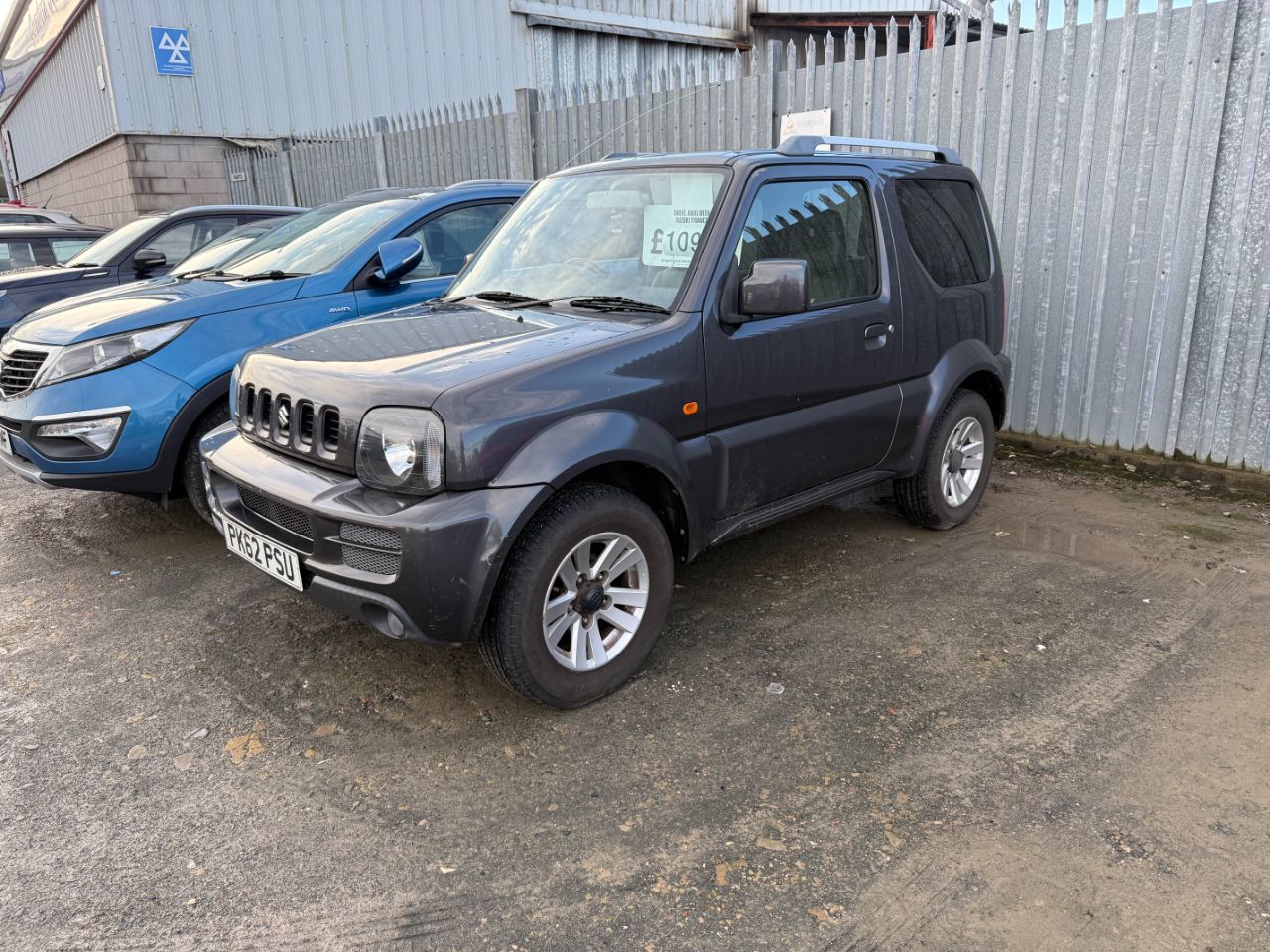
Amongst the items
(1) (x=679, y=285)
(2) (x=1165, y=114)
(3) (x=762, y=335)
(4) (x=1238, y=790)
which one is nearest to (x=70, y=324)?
(1) (x=679, y=285)

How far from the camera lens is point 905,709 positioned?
310 cm

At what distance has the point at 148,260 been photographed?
662 cm

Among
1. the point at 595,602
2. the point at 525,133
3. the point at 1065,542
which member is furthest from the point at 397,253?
the point at 525,133

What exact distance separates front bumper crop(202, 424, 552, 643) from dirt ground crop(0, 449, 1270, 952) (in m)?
0.52

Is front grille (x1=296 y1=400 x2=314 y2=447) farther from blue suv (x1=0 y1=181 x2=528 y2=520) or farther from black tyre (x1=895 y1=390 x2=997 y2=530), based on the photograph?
black tyre (x1=895 y1=390 x2=997 y2=530)

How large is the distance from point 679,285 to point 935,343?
1.63 metres

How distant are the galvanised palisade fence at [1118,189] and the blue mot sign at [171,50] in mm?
10743

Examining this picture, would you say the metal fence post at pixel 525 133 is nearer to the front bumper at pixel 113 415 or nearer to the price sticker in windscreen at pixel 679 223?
the front bumper at pixel 113 415

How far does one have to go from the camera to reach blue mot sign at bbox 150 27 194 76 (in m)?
13.2

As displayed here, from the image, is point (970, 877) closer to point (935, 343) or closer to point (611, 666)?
point (611, 666)

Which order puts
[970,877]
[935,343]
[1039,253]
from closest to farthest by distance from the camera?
1. [970,877]
2. [935,343]
3. [1039,253]

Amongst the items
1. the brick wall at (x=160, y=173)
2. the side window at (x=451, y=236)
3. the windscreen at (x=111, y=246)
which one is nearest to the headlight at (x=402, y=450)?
the side window at (x=451, y=236)

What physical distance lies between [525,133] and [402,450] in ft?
23.3

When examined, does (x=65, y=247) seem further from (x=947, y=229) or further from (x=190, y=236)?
(x=947, y=229)
